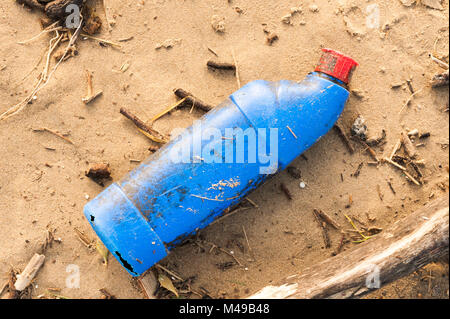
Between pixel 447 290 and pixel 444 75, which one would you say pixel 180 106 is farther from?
pixel 447 290

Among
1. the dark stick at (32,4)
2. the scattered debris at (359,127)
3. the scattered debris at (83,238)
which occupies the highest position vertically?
the dark stick at (32,4)

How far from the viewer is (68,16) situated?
2428 millimetres

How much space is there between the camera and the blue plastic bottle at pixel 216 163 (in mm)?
1949

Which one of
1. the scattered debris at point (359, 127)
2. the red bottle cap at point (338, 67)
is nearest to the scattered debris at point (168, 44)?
the red bottle cap at point (338, 67)

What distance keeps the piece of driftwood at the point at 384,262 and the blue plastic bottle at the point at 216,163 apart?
68cm

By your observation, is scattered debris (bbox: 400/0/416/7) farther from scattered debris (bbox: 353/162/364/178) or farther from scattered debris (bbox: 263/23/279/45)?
scattered debris (bbox: 353/162/364/178)

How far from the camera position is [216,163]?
1.96 metres

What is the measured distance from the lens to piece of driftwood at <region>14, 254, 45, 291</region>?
7.82 feet

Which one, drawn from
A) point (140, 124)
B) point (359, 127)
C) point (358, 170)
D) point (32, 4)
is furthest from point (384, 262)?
point (32, 4)

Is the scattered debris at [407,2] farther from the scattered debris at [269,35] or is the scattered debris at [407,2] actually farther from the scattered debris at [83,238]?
the scattered debris at [83,238]

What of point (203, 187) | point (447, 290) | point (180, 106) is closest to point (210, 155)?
point (203, 187)

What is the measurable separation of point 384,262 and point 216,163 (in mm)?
1097

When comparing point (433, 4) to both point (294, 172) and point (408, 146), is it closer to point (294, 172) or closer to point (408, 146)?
point (408, 146)

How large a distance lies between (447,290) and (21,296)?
112 inches
